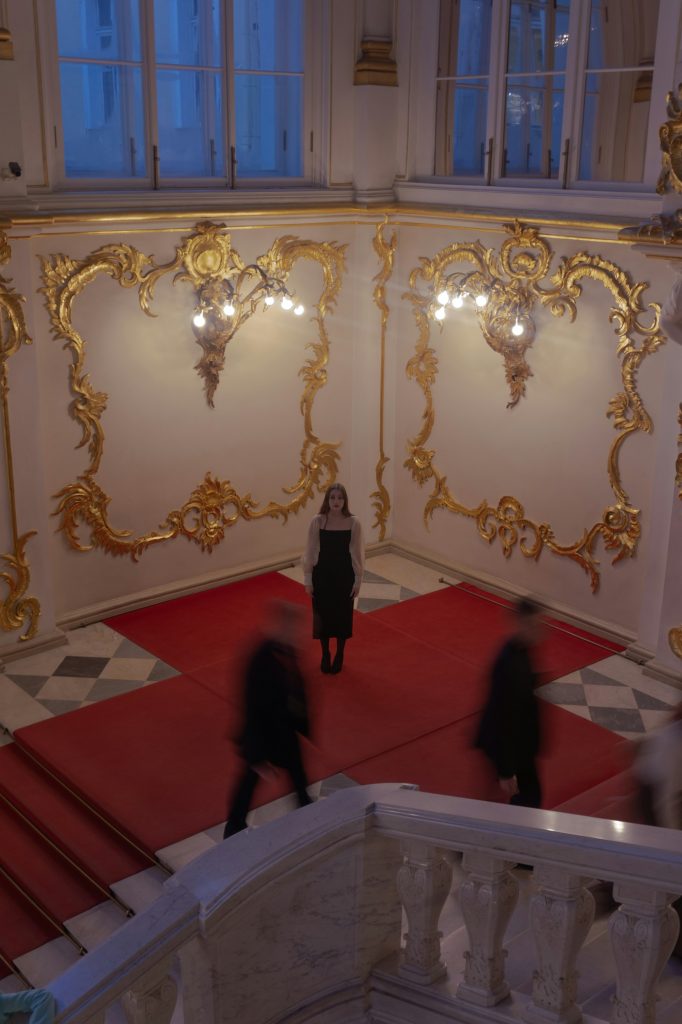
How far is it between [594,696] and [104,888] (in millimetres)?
3774

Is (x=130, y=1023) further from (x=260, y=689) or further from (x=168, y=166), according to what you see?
(x=168, y=166)

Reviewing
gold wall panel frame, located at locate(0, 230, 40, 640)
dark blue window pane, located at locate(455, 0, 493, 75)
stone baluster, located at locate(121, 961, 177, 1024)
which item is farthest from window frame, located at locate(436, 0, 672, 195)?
stone baluster, located at locate(121, 961, 177, 1024)

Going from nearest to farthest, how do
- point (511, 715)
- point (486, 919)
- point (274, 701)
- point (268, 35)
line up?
point (486, 919)
point (511, 715)
point (274, 701)
point (268, 35)

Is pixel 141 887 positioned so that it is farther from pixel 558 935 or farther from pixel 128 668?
pixel 558 935

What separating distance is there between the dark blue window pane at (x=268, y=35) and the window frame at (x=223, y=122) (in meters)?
0.08

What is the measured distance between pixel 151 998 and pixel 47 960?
3252 millimetres

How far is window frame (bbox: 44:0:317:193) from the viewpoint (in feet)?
25.5

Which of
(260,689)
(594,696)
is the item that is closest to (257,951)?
(260,689)

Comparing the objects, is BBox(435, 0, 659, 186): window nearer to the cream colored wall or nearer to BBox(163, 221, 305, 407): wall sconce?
the cream colored wall

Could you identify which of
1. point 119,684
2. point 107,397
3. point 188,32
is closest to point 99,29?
point 188,32

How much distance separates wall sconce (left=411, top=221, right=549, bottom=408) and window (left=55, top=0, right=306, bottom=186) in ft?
5.37

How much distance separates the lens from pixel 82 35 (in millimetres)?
7816

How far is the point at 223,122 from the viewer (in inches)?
344

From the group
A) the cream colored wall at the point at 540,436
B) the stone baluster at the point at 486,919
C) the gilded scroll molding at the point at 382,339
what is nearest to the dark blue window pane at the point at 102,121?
the gilded scroll molding at the point at 382,339
